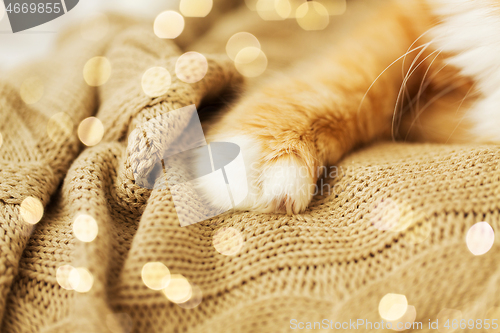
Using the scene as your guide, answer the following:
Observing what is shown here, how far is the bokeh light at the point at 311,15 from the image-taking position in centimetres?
102

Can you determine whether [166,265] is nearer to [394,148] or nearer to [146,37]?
[394,148]

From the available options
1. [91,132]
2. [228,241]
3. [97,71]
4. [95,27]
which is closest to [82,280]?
[228,241]

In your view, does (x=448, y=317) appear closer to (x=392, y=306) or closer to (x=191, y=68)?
(x=392, y=306)

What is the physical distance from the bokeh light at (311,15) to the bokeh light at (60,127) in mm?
800

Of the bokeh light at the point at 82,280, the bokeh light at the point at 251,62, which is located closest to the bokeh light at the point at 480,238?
the bokeh light at the point at 82,280

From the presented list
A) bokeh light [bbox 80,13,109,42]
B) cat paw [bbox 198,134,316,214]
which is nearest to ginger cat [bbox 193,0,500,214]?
cat paw [bbox 198,134,316,214]

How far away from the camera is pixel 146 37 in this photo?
85 centimetres

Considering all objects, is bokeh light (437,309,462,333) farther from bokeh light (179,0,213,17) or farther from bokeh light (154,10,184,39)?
bokeh light (179,0,213,17)

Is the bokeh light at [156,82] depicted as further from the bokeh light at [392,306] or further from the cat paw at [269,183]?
the bokeh light at [392,306]

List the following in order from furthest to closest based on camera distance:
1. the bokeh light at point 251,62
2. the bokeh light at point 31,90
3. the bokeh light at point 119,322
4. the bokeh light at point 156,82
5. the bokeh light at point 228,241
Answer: the bokeh light at point 251,62, the bokeh light at point 31,90, the bokeh light at point 156,82, the bokeh light at point 228,241, the bokeh light at point 119,322

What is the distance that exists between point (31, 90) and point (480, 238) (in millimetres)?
937

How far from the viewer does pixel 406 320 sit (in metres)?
0.36

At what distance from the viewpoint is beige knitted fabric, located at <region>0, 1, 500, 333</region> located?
368 millimetres

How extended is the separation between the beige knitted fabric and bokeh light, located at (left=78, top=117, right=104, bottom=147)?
0.04 meters
